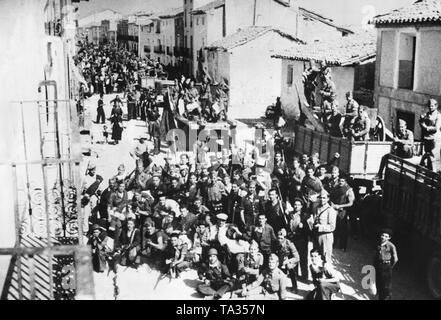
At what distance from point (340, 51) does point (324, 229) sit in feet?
45.7

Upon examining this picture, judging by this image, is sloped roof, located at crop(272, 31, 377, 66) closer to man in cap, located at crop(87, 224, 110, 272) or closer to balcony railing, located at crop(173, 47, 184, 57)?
balcony railing, located at crop(173, 47, 184, 57)

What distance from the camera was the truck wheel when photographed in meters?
8.05

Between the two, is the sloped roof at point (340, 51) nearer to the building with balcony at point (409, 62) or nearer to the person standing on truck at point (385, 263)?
the building with balcony at point (409, 62)

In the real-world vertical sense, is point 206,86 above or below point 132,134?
above

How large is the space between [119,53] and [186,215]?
32.9 metres

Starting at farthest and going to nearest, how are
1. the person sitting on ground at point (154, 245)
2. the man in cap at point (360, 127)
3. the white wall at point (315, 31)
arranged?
the white wall at point (315, 31), the man in cap at point (360, 127), the person sitting on ground at point (154, 245)

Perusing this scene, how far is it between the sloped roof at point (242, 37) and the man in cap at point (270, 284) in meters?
20.4

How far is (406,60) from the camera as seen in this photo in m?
16.4

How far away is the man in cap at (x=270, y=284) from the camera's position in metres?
7.87

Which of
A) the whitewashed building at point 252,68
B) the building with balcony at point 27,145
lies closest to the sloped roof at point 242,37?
the whitewashed building at point 252,68

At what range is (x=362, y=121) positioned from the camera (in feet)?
38.7

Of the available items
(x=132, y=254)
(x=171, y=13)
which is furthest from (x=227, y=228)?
(x=171, y=13)
